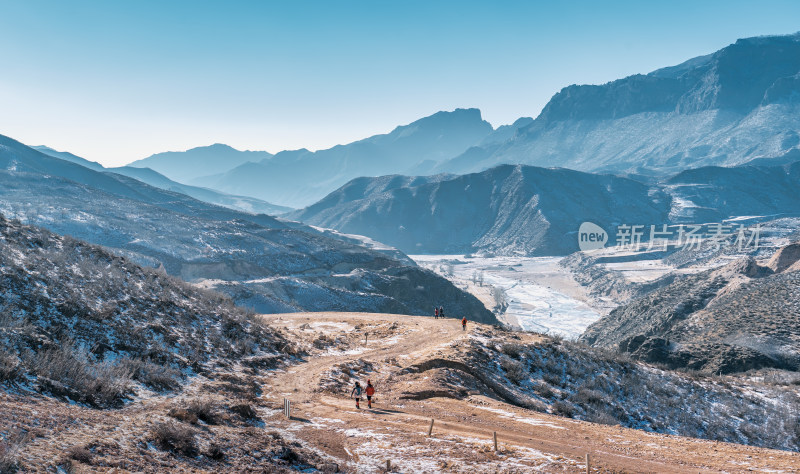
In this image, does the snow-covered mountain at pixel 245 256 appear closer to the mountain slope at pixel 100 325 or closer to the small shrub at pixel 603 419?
the mountain slope at pixel 100 325

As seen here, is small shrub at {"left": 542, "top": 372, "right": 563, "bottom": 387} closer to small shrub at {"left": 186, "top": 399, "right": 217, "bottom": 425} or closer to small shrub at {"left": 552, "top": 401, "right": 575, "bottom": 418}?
small shrub at {"left": 552, "top": 401, "right": 575, "bottom": 418}

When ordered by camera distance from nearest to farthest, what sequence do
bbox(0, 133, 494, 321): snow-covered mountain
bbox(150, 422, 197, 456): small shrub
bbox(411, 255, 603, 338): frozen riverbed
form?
bbox(150, 422, 197, 456): small shrub < bbox(0, 133, 494, 321): snow-covered mountain < bbox(411, 255, 603, 338): frozen riverbed

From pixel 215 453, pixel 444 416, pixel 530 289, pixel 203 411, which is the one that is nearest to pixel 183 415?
pixel 203 411

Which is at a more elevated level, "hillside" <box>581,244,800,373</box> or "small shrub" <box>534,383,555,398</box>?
"hillside" <box>581,244,800,373</box>

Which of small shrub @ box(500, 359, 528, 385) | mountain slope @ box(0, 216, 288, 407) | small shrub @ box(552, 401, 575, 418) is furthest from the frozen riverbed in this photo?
mountain slope @ box(0, 216, 288, 407)

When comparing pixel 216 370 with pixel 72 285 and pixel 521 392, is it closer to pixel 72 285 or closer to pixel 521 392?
pixel 72 285

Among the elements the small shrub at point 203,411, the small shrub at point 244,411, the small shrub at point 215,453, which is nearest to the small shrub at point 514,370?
the small shrub at point 244,411
